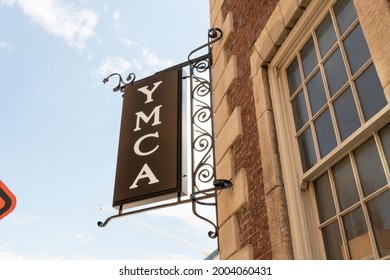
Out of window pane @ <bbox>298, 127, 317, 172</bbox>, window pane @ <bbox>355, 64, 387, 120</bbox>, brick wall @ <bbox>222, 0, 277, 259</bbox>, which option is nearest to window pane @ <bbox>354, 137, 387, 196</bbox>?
window pane @ <bbox>355, 64, 387, 120</bbox>

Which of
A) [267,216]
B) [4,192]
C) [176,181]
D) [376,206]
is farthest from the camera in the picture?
[176,181]

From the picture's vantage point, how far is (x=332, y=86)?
3.38 metres

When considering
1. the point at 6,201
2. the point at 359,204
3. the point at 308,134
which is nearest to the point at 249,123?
the point at 308,134

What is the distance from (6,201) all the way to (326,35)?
2992 mm

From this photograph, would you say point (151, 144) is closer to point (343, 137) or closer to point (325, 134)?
point (325, 134)

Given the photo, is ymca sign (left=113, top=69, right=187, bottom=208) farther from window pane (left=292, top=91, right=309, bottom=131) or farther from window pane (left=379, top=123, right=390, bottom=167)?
window pane (left=379, top=123, right=390, bottom=167)

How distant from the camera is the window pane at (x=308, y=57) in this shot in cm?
376

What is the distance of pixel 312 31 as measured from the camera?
3797 mm

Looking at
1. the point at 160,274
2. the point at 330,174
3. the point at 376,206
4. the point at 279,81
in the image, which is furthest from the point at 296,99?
the point at 160,274

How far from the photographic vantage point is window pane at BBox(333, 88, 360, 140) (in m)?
3.05

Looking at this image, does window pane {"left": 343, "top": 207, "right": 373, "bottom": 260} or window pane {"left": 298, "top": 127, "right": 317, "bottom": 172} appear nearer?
window pane {"left": 343, "top": 207, "right": 373, "bottom": 260}

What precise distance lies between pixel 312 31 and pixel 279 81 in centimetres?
68

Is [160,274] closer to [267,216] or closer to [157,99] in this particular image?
[267,216]

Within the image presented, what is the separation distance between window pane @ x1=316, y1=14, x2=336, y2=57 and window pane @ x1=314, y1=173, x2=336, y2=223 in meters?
1.14
